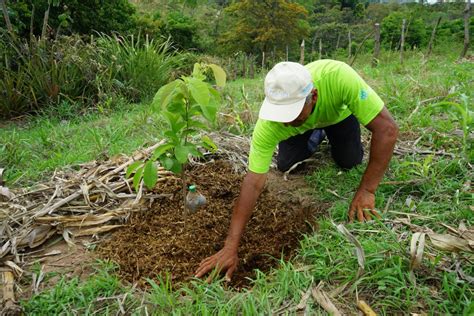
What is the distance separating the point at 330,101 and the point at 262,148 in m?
0.53

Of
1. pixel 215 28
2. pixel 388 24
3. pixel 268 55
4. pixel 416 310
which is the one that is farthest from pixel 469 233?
pixel 215 28

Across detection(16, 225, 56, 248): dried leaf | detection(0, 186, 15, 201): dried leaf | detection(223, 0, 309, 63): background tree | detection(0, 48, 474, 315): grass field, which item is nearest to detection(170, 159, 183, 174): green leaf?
detection(0, 48, 474, 315): grass field

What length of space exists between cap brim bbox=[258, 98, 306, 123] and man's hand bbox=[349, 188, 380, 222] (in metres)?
0.69

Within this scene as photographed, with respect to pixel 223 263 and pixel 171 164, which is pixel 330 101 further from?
pixel 223 263

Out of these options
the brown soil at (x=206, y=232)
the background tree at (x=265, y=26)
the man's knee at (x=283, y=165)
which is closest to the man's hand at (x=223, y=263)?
the brown soil at (x=206, y=232)

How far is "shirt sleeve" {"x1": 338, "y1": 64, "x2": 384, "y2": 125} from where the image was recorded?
2.04 m

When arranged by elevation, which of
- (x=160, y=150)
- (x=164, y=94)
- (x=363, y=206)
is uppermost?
(x=164, y=94)

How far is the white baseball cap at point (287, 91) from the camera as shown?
5.86 ft

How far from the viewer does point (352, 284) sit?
5.23 feet

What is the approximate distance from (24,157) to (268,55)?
19718 millimetres

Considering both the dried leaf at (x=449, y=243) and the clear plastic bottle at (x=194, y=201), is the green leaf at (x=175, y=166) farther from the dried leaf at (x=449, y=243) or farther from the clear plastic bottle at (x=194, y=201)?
the dried leaf at (x=449, y=243)

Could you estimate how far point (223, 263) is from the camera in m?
1.86

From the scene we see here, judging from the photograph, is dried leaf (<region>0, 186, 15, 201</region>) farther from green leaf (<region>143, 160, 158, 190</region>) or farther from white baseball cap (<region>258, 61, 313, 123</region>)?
white baseball cap (<region>258, 61, 313, 123</region>)

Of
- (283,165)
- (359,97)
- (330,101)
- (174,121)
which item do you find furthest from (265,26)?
(174,121)
